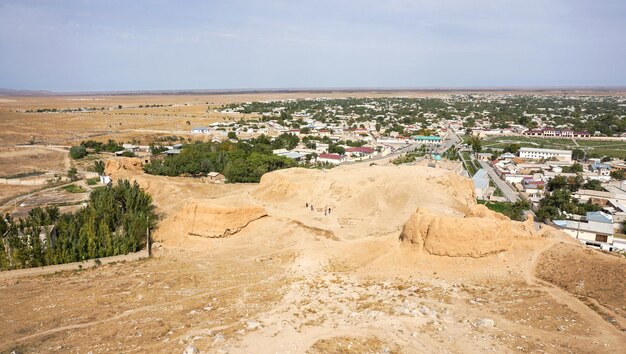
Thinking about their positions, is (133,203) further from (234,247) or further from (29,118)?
(29,118)

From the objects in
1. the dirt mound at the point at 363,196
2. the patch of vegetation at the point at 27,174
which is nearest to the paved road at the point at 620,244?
the dirt mound at the point at 363,196

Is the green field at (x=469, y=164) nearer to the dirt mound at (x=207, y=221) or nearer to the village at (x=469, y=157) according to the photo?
the village at (x=469, y=157)

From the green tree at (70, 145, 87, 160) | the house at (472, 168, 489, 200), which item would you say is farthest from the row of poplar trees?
the green tree at (70, 145, 87, 160)

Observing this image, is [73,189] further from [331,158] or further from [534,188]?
[534,188]

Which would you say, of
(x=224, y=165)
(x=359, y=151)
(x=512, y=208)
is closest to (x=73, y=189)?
(x=224, y=165)

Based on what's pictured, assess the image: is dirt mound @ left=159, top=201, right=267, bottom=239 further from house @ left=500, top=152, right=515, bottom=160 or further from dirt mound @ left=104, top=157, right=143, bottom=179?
house @ left=500, top=152, right=515, bottom=160
